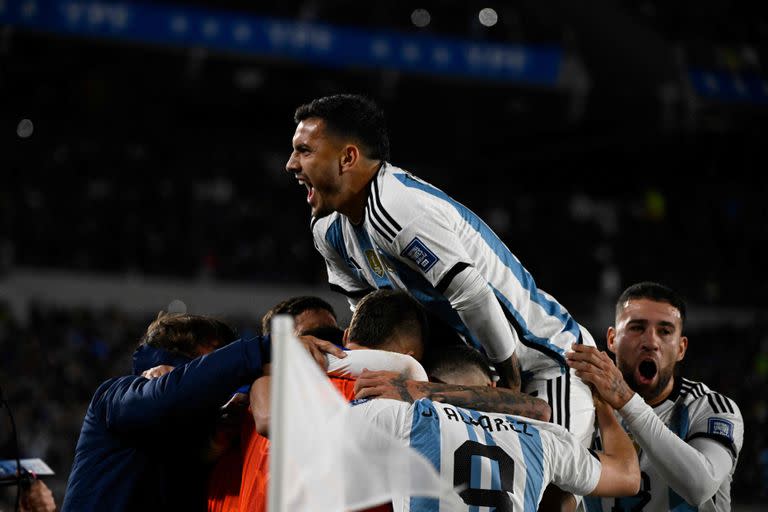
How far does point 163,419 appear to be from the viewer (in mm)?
2980

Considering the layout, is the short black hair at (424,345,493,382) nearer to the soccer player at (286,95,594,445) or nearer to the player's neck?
the soccer player at (286,95,594,445)

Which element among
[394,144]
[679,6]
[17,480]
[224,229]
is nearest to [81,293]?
[224,229]

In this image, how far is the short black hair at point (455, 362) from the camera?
3.54m

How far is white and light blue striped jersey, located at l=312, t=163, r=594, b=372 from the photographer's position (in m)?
3.55

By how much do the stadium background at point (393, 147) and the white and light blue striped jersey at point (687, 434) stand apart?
11.3 metres

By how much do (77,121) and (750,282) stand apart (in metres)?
13.4

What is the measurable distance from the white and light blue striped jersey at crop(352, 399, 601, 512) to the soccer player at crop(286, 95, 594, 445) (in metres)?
0.51

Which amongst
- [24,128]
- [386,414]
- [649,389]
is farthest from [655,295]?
[24,128]

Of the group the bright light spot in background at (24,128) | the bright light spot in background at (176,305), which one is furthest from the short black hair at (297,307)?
the bright light spot in background at (24,128)

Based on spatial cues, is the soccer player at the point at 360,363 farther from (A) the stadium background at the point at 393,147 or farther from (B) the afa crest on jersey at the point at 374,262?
(A) the stadium background at the point at 393,147

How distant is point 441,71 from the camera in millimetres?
19688

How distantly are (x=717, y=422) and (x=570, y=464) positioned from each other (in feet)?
4.10

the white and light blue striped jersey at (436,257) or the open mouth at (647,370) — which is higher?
the white and light blue striped jersey at (436,257)

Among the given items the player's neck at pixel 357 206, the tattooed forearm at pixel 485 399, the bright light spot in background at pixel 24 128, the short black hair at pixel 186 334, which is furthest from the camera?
the bright light spot in background at pixel 24 128
